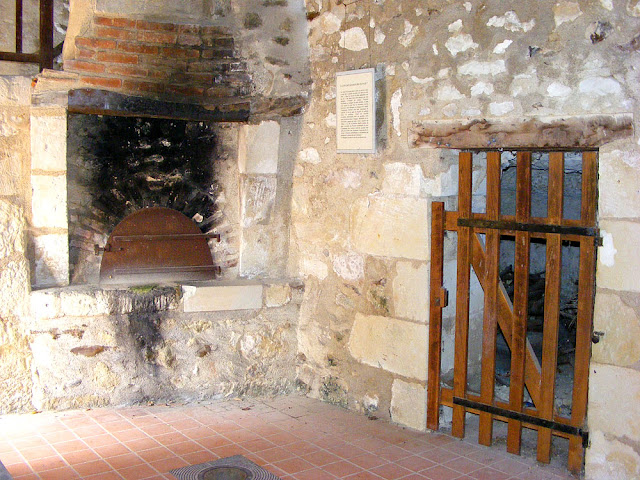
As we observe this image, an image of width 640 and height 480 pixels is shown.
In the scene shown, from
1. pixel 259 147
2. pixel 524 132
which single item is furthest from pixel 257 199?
pixel 524 132

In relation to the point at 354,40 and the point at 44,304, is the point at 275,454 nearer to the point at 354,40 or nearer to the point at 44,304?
the point at 44,304

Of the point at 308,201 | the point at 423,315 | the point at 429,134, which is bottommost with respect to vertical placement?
the point at 423,315

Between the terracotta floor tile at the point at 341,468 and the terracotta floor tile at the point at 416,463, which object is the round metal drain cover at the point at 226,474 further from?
the terracotta floor tile at the point at 416,463

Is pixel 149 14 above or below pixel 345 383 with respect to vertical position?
above

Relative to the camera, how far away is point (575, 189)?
16.7 ft

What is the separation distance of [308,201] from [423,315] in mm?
1216

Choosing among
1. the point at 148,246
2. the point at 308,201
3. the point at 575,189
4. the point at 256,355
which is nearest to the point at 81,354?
the point at 148,246

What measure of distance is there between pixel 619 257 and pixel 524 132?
77cm

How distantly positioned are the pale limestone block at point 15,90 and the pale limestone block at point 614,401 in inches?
140

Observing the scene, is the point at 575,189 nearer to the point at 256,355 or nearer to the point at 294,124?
the point at 294,124

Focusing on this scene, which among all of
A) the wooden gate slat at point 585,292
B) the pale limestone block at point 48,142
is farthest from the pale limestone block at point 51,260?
the wooden gate slat at point 585,292

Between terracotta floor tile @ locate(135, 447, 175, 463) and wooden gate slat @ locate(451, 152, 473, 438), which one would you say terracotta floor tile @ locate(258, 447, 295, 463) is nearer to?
terracotta floor tile @ locate(135, 447, 175, 463)

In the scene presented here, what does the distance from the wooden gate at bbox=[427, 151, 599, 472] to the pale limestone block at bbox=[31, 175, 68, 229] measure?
2292mm

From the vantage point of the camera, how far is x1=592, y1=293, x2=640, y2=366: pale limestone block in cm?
296
